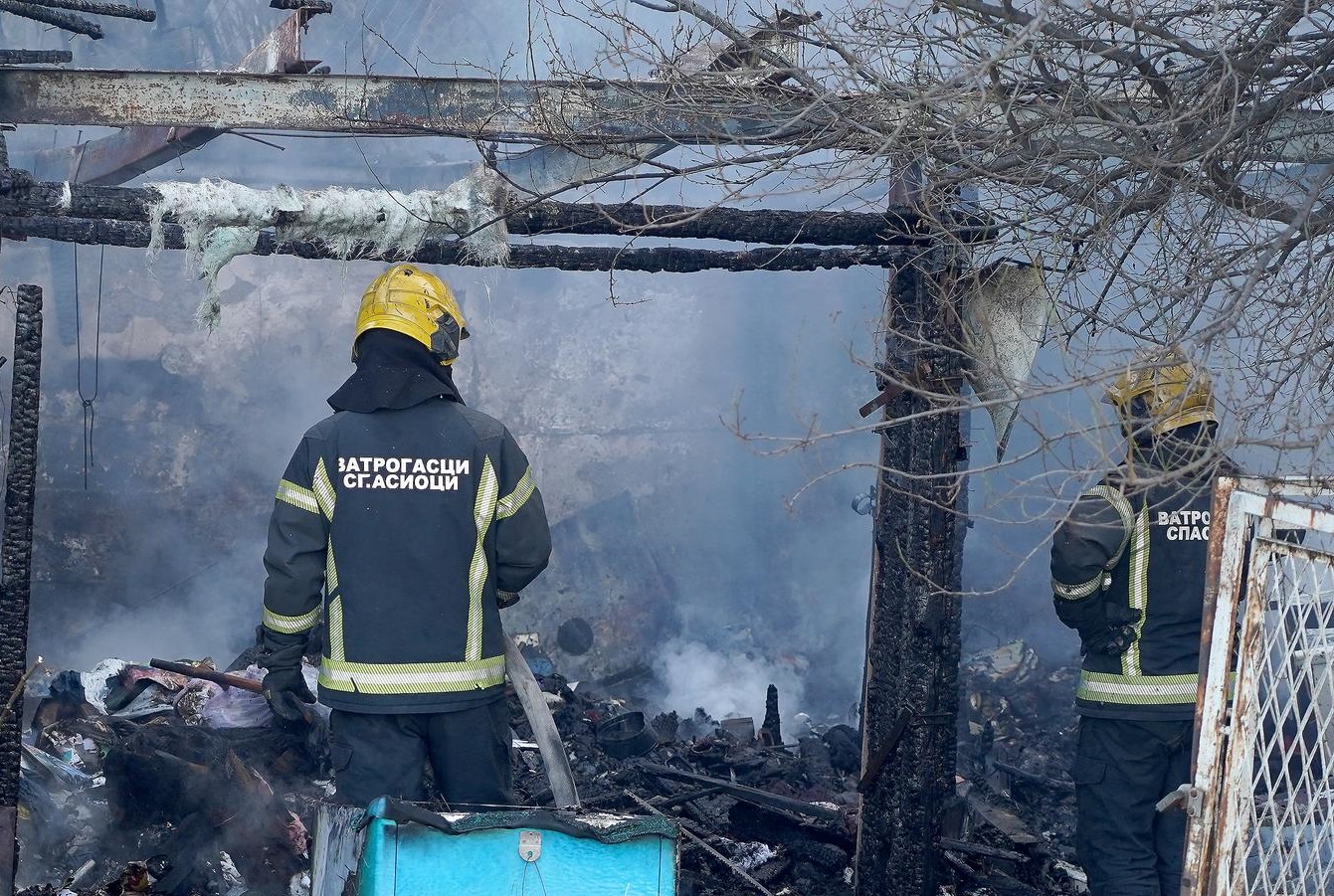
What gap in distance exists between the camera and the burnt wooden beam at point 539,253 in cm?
471

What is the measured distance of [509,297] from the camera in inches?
533

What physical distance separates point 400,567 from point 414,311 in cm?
97

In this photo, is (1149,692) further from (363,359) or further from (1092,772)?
(363,359)

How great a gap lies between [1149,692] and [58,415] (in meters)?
10.7

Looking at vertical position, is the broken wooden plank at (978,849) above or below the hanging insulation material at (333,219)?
below

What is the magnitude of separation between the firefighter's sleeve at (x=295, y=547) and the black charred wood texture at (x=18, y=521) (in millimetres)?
976

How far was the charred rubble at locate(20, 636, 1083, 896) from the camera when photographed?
20.6 feet

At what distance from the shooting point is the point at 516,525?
484 centimetres

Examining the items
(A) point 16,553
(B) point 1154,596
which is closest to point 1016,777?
(B) point 1154,596

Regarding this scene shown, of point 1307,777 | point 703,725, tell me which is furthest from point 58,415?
point 1307,777

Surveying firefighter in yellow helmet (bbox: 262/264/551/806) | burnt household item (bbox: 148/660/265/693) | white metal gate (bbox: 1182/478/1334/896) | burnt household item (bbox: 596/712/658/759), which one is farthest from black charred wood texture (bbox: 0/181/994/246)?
burnt household item (bbox: 596/712/658/759)

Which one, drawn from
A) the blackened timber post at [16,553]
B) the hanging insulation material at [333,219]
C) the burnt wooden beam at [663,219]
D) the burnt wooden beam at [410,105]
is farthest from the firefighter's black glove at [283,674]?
the burnt wooden beam at [410,105]

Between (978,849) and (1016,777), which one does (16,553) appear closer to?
(978,849)

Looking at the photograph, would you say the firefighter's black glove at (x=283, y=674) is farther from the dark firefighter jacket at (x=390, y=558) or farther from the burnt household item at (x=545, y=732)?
the burnt household item at (x=545, y=732)
